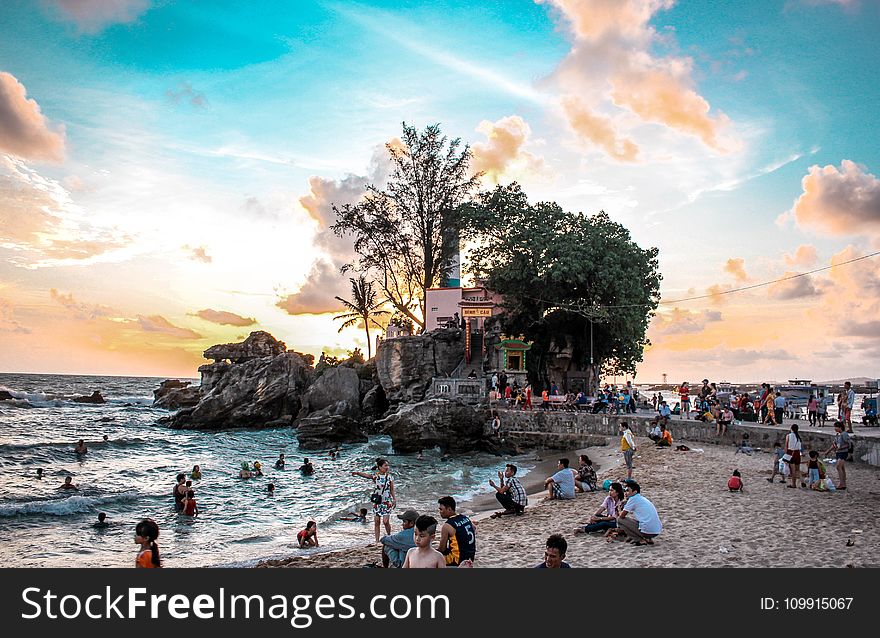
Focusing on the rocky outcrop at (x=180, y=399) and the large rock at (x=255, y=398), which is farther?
the rocky outcrop at (x=180, y=399)

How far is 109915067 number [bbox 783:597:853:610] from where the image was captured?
6.74 metres

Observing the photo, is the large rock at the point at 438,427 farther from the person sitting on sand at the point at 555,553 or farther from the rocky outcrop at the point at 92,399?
the rocky outcrop at the point at 92,399

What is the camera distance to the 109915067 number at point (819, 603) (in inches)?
265

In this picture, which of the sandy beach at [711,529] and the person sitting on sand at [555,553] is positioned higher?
the person sitting on sand at [555,553]

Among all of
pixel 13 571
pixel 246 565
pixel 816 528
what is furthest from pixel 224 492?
pixel 816 528

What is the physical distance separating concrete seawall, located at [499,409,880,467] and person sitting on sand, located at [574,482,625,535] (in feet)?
40.2

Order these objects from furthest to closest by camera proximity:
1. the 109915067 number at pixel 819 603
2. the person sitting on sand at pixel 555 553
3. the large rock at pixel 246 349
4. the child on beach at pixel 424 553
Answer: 1. the large rock at pixel 246 349
2. the person sitting on sand at pixel 555 553
3. the 109915067 number at pixel 819 603
4. the child on beach at pixel 424 553

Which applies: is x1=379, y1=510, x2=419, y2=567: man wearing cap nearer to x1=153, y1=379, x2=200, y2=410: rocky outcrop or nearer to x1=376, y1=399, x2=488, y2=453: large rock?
x1=376, y1=399, x2=488, y2=453: large rock

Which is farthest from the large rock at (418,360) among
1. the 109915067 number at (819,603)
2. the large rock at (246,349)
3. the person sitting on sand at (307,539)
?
the 109915067 number at (819,603)

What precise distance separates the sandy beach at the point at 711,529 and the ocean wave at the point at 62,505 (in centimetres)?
1115

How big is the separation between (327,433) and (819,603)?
31324 millimetres

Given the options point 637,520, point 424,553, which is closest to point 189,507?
point 637,520

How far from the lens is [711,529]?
Answer: 37.8ft

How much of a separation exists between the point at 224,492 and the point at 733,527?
1833cm
